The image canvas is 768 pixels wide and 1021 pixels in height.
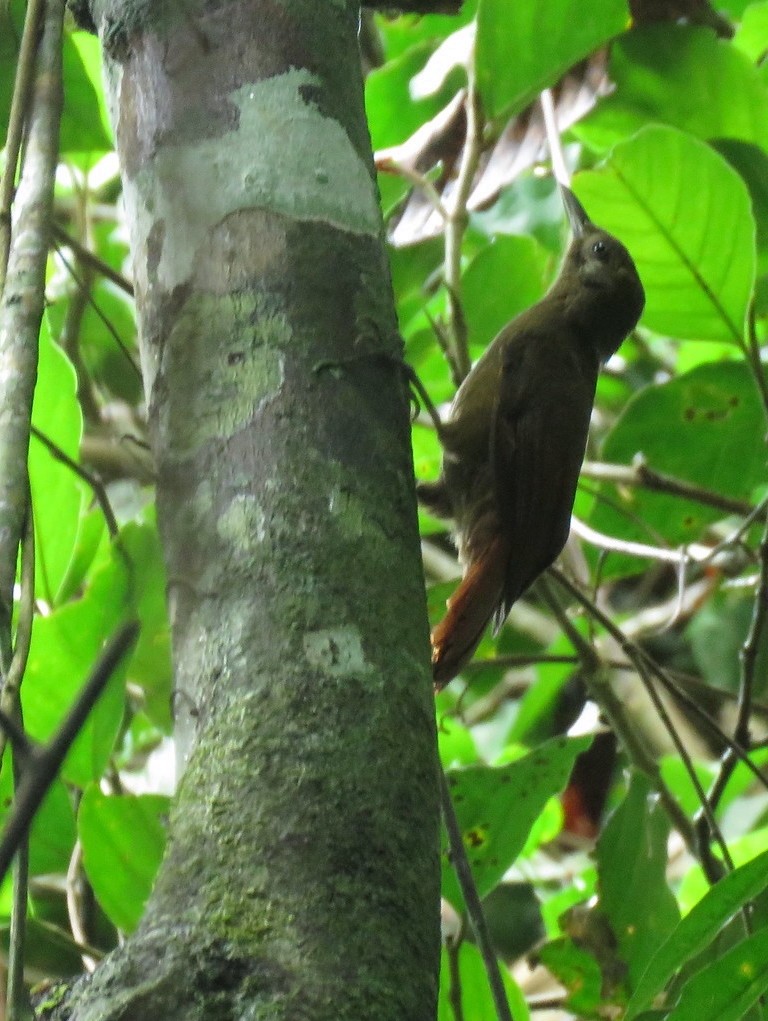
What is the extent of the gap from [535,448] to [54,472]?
83 centimetres

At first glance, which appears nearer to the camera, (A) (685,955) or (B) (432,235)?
(A) (685,955)

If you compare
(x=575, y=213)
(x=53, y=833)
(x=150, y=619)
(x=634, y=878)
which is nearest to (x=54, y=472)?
(x=150, y=619)

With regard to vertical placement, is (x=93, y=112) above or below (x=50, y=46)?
above

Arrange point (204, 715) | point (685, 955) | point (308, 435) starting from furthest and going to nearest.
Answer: point (685, 955)
point (308, 435)
point (204, 715)

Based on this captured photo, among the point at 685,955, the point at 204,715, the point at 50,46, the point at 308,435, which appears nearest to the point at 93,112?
the point at 50,46

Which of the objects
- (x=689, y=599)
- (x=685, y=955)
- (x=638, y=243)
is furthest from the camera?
(x=689, y=599)

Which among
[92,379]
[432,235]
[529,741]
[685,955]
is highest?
[92,379]

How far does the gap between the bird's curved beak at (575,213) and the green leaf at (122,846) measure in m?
1.22

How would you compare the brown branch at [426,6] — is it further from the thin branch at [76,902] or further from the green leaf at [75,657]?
the thin branch at [76,902]

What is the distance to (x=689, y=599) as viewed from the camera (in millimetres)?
3316

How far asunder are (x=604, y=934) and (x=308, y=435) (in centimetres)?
111

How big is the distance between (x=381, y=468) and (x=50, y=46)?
2.01ft

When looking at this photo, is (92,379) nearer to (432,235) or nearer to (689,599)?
(432,235)

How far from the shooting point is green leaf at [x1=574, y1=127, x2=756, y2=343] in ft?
6.10
